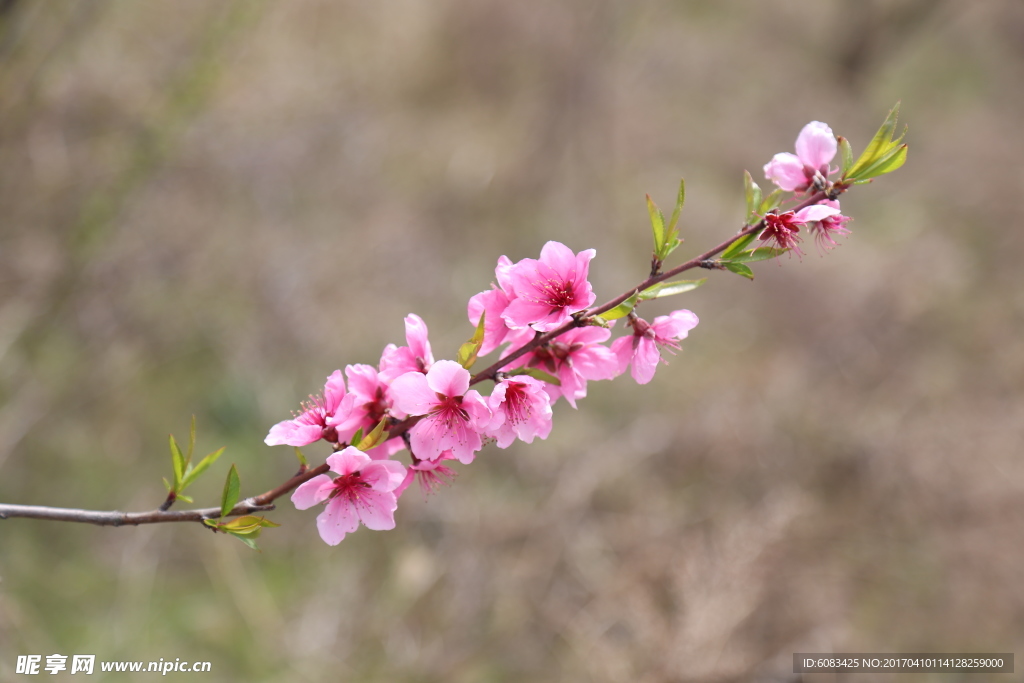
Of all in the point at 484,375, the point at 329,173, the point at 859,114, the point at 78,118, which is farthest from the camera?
the point at 859,114

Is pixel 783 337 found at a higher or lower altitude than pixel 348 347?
higher

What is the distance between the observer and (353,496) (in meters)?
1.10

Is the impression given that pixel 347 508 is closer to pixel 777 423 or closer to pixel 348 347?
pixel 348 347

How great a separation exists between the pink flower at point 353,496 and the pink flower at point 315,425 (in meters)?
0.07

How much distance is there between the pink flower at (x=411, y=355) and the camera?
44.5 inches

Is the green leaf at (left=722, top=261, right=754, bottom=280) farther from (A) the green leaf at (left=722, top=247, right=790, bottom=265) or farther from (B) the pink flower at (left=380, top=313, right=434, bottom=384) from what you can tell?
(B) the pink flower at (left=380, top=313, right=434, bottom=384)

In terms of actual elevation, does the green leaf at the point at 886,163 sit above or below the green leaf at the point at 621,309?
above

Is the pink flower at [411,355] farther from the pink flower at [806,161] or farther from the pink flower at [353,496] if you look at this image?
the pink flower at [806,161]

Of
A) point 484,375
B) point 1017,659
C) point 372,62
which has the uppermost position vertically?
point 372,62

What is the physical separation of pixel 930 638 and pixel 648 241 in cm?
365

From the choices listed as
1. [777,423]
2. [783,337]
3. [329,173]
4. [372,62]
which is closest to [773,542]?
[777,423]

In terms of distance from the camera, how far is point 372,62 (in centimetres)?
577

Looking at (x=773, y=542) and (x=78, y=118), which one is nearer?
(x=773, y=542)

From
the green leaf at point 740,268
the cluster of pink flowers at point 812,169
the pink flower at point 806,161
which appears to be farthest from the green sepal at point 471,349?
the pink flower at point 806,161
